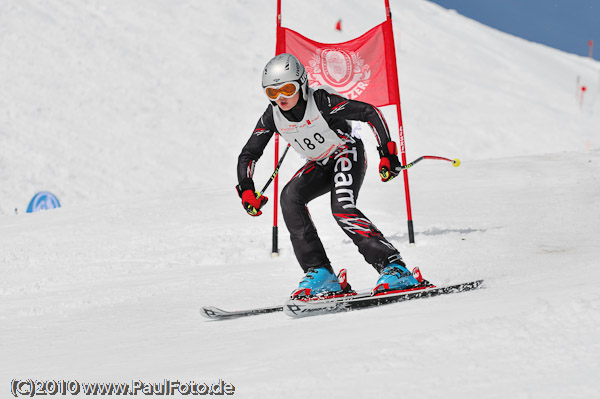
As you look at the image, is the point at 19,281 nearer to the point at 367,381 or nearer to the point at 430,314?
the point at 430,314

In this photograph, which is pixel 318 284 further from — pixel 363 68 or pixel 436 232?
pixel 363 68

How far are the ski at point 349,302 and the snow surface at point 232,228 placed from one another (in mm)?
167

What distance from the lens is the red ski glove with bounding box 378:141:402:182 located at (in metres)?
3.78

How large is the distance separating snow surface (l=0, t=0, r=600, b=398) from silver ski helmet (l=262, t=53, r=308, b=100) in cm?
154

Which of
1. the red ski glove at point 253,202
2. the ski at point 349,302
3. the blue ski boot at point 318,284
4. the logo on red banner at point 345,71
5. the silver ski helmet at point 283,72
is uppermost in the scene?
the logo on red banner at point 345,71

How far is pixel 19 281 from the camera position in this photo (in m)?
6.00

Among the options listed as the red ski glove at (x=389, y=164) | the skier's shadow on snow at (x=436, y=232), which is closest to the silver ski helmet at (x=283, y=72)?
the red ski glove at (x=389, y=164)

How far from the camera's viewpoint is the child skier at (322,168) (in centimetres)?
390

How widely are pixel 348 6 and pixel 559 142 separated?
45.9ft

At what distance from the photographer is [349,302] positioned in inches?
146

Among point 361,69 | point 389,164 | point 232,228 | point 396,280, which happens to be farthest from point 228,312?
point 232,228

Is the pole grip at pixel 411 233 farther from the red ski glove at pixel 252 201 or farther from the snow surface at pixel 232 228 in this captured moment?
the red ski glove at pixel 252 201

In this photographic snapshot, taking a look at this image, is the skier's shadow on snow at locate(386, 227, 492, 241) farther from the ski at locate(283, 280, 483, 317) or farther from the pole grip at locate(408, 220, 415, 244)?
the ski at locate(283, 280, 483, 317)

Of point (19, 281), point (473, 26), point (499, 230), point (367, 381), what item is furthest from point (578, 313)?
point (473, 26)
